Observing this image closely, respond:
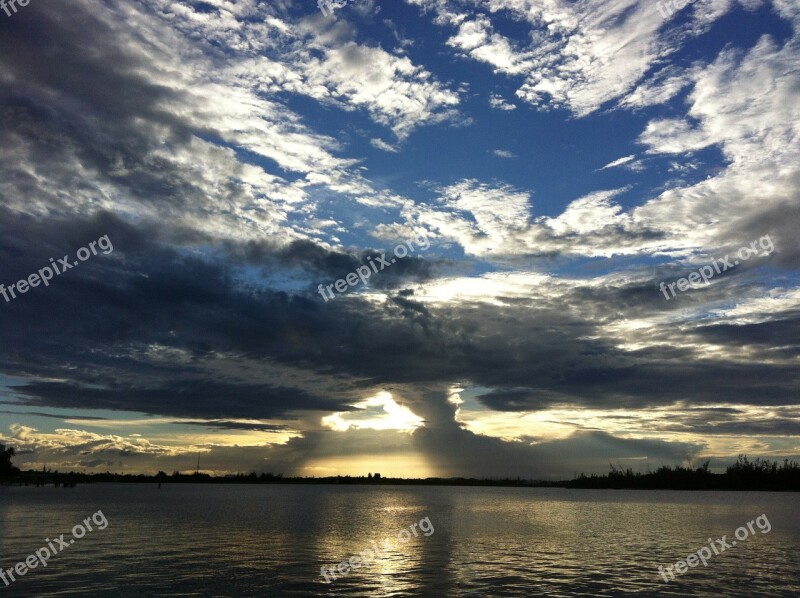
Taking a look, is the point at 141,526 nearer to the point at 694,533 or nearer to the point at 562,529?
the point at 562,529

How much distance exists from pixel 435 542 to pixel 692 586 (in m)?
33.9

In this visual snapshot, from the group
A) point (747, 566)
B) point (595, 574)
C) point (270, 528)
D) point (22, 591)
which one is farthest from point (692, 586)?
point (270, 528)

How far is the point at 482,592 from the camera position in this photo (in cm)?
4375

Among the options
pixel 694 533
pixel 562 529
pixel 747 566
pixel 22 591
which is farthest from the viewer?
pixel 562 529

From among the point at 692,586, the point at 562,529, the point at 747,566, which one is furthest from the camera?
the point at 562,529

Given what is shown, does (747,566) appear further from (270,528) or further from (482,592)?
(270,528)

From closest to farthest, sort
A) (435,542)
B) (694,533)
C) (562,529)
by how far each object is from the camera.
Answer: (435,542), (694,533), (562,529)

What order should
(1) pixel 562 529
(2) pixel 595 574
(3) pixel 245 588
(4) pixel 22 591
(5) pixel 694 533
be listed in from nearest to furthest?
1. (4) pixel 22 591
2. (3) pixel 245 588
3. (2) pixel 595 574
4. (5) pixel 694 533
5. (1) pixel 562 529

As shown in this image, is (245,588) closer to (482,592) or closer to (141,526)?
(482,592)

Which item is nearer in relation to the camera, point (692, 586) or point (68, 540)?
point (692, 586)

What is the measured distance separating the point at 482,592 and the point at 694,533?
62171 millimetres

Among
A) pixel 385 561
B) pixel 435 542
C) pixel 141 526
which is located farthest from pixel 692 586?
pixel 141 526

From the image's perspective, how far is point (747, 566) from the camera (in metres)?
57.7

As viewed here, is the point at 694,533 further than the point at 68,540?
Yes
